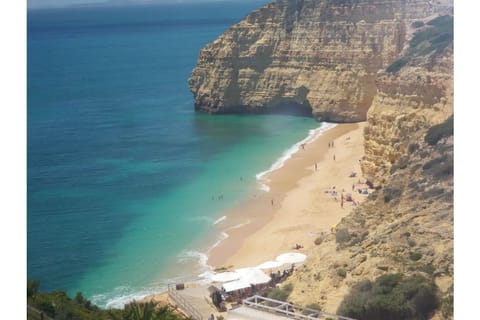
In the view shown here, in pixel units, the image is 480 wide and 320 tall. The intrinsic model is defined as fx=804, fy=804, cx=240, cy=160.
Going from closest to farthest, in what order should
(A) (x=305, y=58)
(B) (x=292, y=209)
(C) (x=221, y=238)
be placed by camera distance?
(C) (x=221, y=238) → (B) (x=292, y=209) → (A) (x=305, y=58)

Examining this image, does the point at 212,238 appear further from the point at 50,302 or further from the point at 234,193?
the point at 50,302

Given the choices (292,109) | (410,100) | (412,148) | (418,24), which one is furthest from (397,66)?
(292,109)

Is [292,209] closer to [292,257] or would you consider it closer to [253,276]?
[292,257]

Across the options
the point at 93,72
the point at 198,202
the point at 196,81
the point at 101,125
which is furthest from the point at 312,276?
the point at 93,72

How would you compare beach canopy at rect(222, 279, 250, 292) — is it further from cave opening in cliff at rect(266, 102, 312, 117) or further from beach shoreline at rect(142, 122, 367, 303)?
cave opening in cliff at rect(266, 102, 312, 117)

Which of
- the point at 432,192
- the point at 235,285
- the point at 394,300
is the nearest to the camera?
the point at 394,300

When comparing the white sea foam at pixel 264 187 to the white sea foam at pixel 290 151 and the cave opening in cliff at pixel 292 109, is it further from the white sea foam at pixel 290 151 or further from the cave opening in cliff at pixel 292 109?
the cave opening in cliff at pixel 292 109

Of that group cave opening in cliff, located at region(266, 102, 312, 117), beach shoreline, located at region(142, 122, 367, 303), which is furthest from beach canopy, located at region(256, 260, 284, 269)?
cave opening in cliff, located at region(266, 102, 312, 117)
